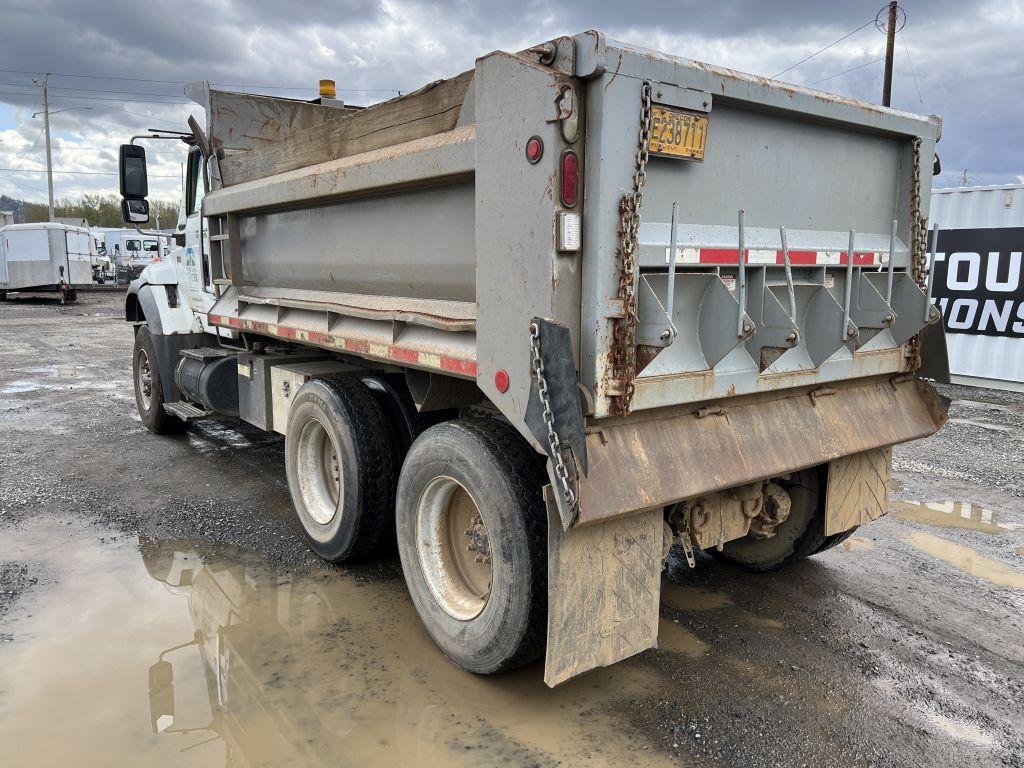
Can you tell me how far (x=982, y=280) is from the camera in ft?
35.4

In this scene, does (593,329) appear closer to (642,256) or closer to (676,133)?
Result: (642,256)

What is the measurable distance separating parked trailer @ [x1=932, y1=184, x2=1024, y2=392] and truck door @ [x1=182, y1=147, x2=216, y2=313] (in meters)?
10.1

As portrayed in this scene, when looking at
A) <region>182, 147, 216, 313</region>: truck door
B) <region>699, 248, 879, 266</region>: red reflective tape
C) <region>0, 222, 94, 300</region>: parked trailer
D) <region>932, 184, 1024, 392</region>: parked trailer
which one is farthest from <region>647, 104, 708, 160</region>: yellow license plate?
<region>0, 222, 94, 300</region>: parked trailer

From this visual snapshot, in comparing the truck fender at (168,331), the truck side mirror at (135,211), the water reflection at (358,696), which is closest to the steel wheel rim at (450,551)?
the water reflection at (358,696)

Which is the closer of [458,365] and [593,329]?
[593,329]

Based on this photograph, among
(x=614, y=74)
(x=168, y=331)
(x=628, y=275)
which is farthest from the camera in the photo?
(x=168, y=331)

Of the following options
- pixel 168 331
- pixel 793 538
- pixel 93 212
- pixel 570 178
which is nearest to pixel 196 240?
pixel 168 331

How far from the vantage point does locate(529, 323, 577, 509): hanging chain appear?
250cm

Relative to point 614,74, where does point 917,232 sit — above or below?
below

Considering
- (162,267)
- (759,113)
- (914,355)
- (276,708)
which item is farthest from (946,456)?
(162,267)

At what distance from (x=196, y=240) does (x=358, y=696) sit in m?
4.54

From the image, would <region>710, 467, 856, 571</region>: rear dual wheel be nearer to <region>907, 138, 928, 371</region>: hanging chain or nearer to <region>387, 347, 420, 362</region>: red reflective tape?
<region>907, 138, 928, 371</region>: hanging chain

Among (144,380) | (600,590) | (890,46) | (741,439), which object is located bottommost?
(600,590)

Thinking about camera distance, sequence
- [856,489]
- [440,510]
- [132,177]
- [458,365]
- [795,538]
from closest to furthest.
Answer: [458,365]
[440,510]
[856,489]
[795,538]
[132,177]
